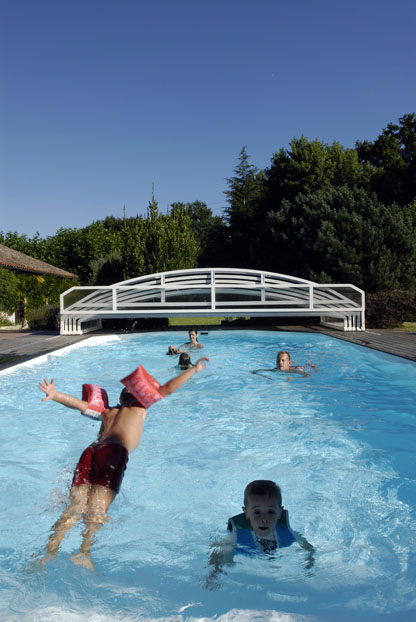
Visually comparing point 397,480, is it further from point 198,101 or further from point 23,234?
point 23,234

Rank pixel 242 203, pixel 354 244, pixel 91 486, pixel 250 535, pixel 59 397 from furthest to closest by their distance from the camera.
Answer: pixel 242 203 < pixel 354 244 < pixel 59 397 < pixel 91 486 < pixel 250 535

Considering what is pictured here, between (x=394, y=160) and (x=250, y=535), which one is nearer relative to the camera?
(x=250, y=535)

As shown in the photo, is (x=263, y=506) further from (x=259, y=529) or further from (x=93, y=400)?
(x=93, y=400)

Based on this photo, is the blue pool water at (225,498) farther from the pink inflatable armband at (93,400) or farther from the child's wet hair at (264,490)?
the pink inflatable armband at (93,400)

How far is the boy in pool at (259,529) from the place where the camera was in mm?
2695

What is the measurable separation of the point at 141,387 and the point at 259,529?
1208 mm

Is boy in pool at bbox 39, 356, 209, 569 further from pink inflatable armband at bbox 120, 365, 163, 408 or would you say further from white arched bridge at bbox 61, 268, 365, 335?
white arched bridge at bbox 61, 268, 365, 335

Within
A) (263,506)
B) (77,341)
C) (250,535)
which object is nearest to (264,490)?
(263,506)

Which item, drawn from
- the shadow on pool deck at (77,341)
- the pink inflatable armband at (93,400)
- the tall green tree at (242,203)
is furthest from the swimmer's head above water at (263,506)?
the tall green tree at (242,203)

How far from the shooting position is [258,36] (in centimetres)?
1427

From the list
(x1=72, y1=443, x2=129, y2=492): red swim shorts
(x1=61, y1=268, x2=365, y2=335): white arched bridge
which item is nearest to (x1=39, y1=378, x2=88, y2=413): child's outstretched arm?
(x1=72, y1=443, x2=129, y2=492): red swim shorts

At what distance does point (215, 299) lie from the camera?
1548cm

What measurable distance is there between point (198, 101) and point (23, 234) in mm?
15705

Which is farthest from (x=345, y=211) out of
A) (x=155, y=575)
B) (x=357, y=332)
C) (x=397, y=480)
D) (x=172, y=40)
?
(x=155, y=575)
